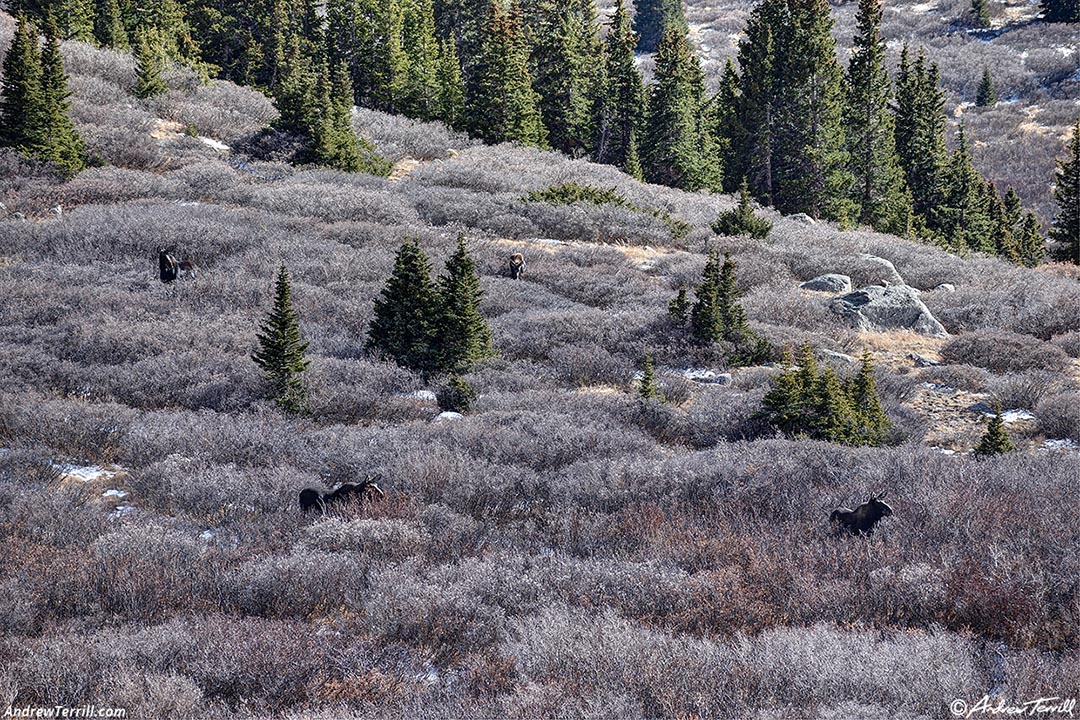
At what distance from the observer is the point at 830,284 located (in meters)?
20.3

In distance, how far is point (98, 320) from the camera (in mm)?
14438

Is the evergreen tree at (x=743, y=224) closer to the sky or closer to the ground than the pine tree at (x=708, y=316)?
closer to the sky

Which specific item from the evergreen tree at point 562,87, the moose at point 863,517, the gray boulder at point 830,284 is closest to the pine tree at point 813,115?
the evergreen tree at point 562,87

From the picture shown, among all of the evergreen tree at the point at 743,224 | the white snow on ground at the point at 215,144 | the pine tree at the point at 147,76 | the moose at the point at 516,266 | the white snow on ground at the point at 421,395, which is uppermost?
the pine tree at the point at 147,76

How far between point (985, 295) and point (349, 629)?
1858 centimetres

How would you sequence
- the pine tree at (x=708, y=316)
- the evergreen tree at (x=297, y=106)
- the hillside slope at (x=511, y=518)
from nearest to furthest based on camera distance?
the hillside slope at (x=511, y=518) < the pine tree at (x=708, y=316) < the evergreen tree at (x=297, y=106)

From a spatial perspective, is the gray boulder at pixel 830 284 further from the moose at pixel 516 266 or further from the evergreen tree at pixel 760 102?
the evergreen tree at pixel 760 102

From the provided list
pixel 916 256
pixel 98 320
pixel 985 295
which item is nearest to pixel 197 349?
pixel 98 320

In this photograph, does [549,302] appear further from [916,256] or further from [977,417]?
[916,256]

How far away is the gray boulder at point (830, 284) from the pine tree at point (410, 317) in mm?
10721

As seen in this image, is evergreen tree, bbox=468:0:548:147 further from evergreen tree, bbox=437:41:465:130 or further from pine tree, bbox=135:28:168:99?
pine tree, bbox=135:28:168:99

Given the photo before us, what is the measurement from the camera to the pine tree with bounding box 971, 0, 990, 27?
3586 inches

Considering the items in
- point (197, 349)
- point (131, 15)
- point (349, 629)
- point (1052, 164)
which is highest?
point (131, 15)

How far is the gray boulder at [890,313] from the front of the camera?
57.1ft
